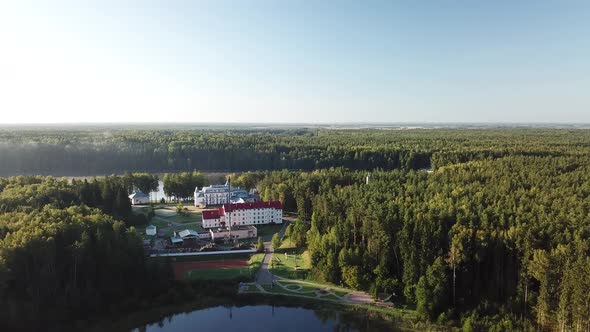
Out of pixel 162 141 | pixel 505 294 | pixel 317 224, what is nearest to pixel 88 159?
pixel 162 141

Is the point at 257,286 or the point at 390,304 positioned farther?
the point at 257,286

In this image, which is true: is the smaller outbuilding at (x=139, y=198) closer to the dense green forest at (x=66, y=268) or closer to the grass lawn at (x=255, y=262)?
the dense green forest at (x=66, y=268)

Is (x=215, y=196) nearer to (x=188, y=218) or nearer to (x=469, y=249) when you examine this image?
(x=188, y=218)

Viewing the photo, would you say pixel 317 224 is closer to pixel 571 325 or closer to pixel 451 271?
pixel 451 271

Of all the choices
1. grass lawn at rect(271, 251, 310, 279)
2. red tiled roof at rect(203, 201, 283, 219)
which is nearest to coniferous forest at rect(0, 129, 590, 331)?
grass lawn at rect(271, 251, 310, 279)

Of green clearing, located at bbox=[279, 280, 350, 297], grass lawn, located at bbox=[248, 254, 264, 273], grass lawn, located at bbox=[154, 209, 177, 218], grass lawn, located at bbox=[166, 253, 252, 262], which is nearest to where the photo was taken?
green clearing, located at bbox=[279, 280, 350, 297]

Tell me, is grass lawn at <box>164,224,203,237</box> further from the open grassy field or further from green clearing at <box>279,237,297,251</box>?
green clearing at <box>279,237,297,251</box>
